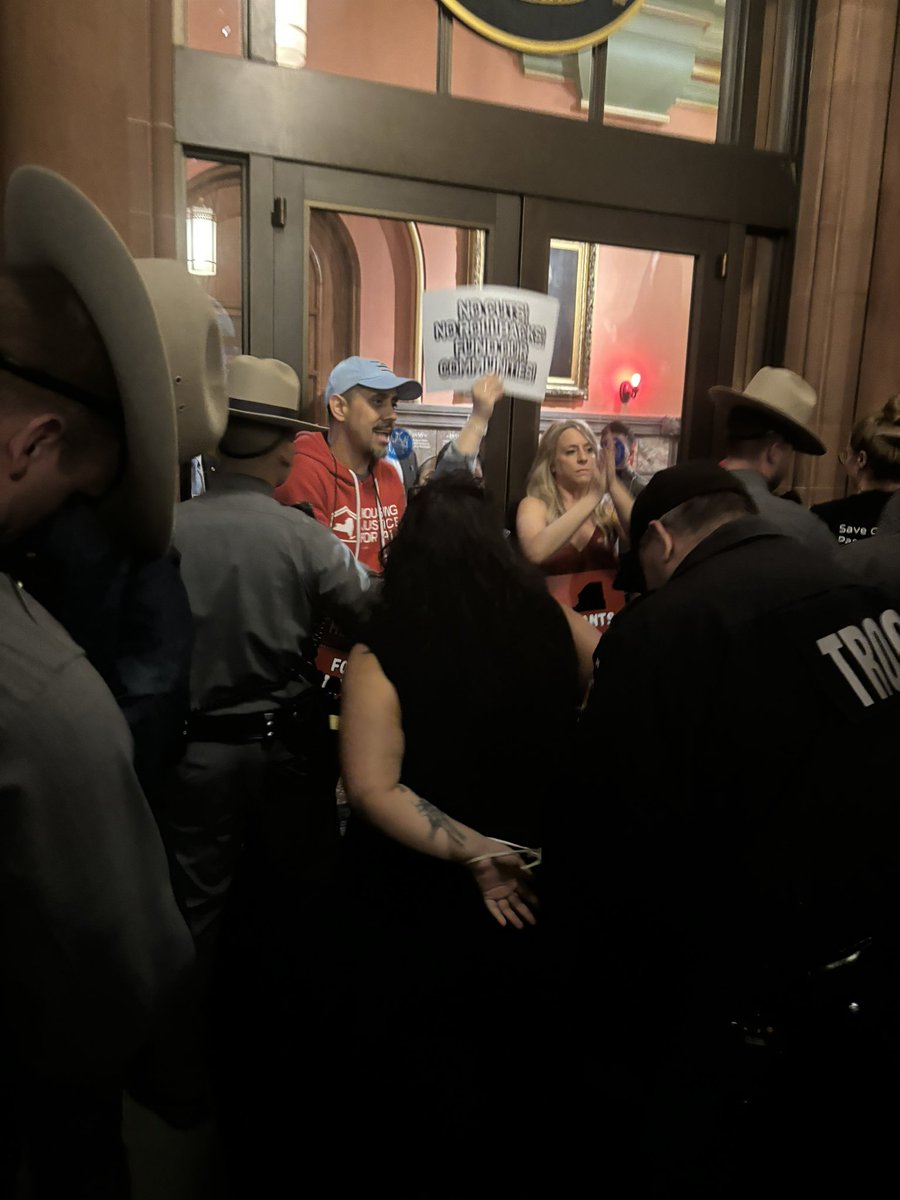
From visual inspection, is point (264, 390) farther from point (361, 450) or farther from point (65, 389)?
point (65, 389)

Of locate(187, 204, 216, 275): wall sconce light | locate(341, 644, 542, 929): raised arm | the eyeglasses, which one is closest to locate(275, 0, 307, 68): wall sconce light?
locate(187, 204, 216, 275): wall sconce light

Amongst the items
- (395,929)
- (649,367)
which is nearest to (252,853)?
(395,929)

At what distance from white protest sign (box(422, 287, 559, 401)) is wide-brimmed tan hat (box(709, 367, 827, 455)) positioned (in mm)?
611

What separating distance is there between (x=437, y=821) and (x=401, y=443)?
2.25 m

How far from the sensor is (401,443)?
3.39m

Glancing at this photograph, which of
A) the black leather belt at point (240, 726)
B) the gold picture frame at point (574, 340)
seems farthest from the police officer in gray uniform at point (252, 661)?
the gold picture frame at point (574, 340)

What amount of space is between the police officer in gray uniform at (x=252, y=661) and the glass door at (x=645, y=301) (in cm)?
130

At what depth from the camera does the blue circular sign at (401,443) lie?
335cm

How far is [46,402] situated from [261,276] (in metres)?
2.13

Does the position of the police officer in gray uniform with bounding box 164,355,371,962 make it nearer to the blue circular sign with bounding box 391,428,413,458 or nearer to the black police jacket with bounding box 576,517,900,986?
the black police jacket with bounding box 576,517,900,986

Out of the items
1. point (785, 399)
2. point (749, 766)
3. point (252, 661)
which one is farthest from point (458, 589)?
point (785, 399)

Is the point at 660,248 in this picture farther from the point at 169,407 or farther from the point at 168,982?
the point at 168,982

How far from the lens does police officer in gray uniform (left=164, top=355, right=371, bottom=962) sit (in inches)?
73.4

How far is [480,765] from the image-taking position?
1390 mm
